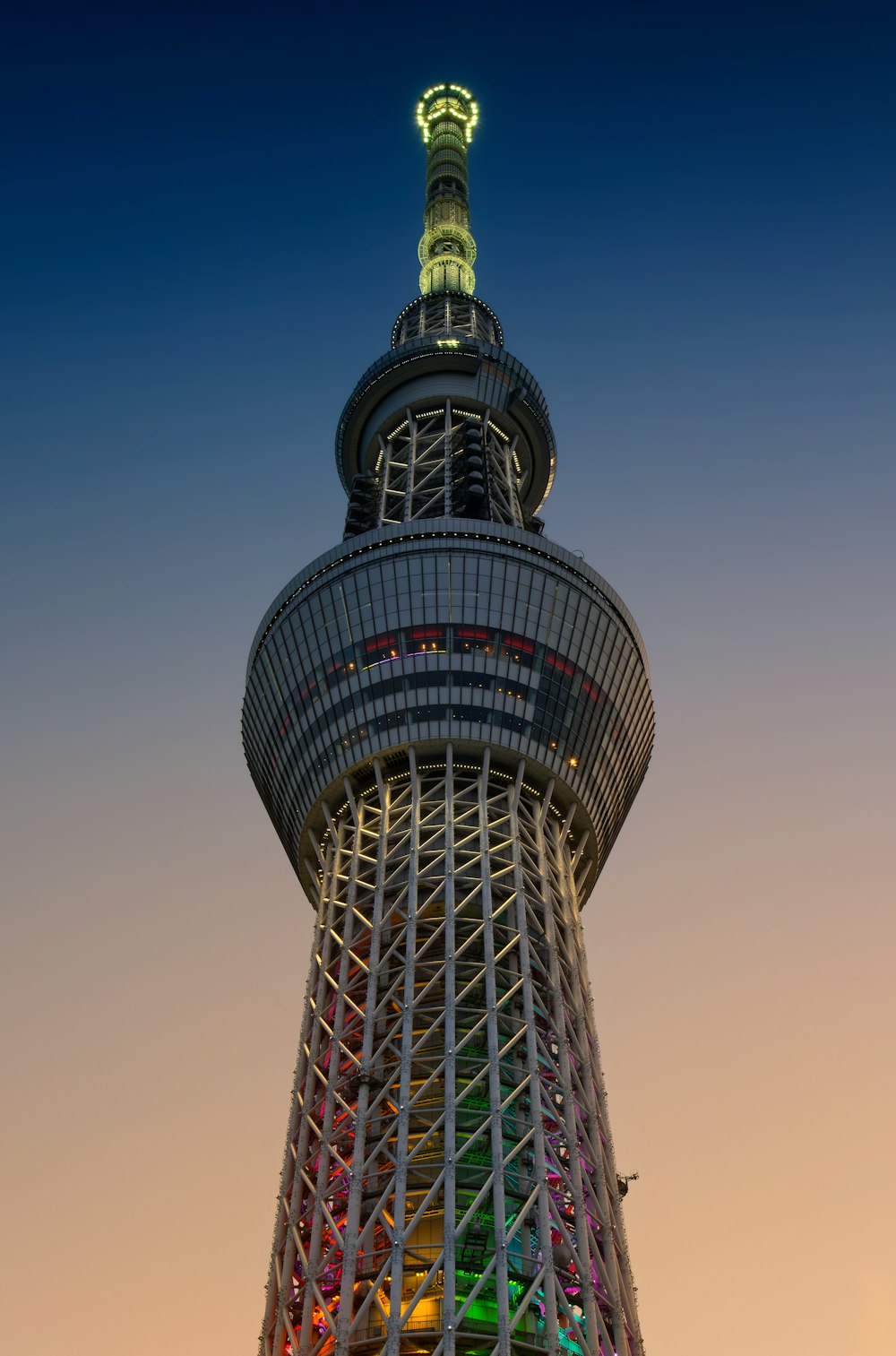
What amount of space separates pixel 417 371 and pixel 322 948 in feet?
188

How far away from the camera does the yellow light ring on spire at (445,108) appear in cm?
15962

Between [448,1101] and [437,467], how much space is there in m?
58.8

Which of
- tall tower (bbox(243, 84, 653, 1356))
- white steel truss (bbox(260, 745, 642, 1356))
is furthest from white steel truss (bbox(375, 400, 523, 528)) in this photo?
white steel truss (bbox(260, 745, 642, 1356))

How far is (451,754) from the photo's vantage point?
84500mm

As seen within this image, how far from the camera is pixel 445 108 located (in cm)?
15962

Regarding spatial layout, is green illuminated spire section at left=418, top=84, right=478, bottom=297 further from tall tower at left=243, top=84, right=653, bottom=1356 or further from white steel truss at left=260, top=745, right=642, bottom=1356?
white steel truss at left=260, top=745, right=642, bottom=1356

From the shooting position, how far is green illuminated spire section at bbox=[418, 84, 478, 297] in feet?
455

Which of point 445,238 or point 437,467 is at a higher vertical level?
Answer: point 445,238

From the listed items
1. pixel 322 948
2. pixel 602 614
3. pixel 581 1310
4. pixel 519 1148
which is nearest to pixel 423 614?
pixel 602 614

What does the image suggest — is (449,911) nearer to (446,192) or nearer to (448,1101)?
(448,1101)

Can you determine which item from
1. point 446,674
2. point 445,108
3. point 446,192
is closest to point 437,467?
point 446,674

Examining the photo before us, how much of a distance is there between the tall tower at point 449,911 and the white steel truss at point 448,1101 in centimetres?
16

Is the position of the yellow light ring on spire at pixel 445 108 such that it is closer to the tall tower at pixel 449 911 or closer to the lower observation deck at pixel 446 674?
the tall tower at pixel 449 911

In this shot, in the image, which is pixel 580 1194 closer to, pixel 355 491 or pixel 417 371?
pixel 355 491
